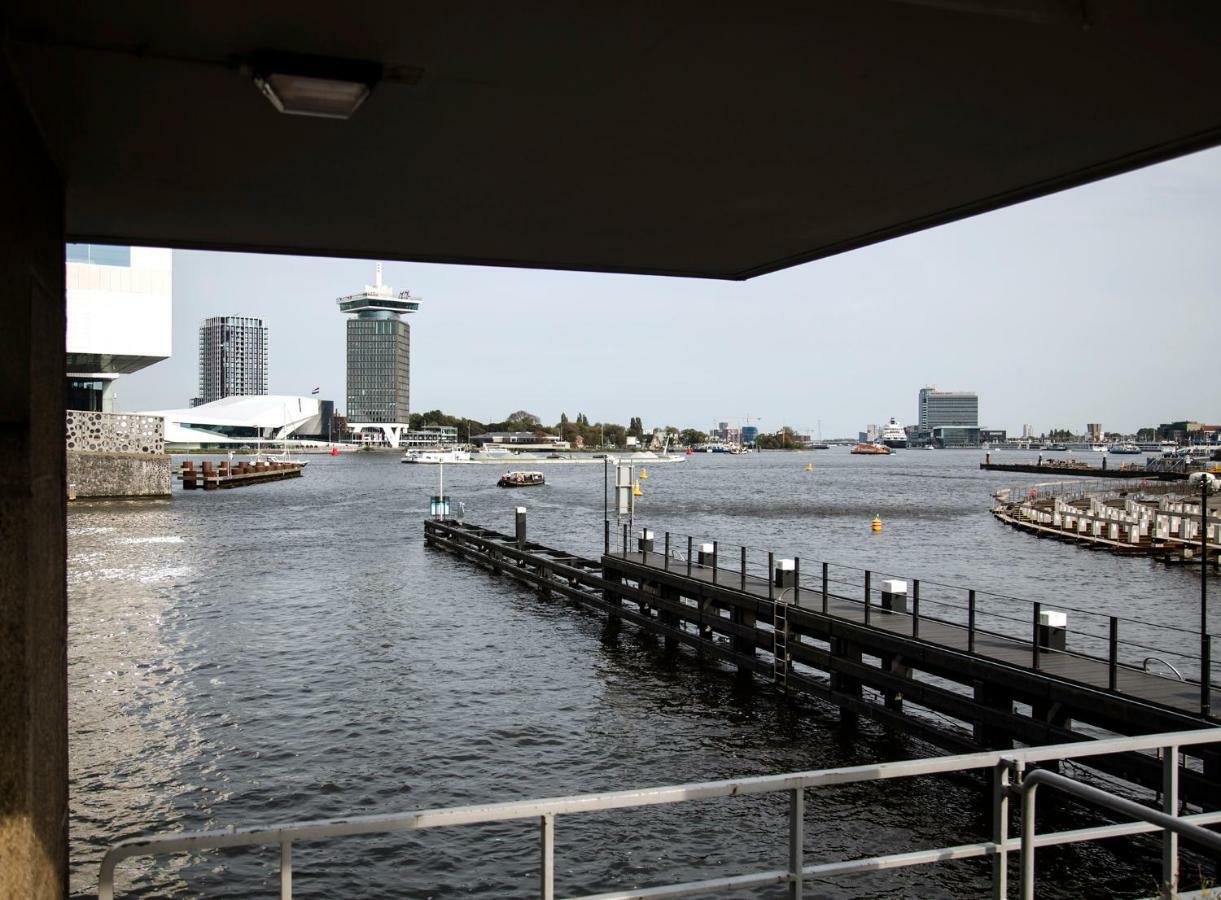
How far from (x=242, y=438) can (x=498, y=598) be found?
7238 inches

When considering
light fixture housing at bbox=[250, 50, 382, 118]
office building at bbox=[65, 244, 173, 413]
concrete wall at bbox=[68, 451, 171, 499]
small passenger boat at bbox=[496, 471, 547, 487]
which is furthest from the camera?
small passenger boat at bbox=[496, 471, 547, 487]

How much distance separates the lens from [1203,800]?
1002 centimetres

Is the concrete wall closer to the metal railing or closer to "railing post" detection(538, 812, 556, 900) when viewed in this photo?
the metal railing

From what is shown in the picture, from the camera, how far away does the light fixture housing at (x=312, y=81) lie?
386 cm

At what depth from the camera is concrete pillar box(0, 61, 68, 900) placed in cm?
401

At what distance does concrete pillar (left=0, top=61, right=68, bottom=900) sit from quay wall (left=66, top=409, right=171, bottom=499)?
228ft

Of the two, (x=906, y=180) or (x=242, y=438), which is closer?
(x=906, y=180)

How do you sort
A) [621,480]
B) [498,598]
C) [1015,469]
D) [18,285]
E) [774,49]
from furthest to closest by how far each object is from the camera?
1. [1015,469]
2. [498,598]
3. [621,480]
4. [18,285]
5. [774,49]

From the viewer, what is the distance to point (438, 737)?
16047 mm

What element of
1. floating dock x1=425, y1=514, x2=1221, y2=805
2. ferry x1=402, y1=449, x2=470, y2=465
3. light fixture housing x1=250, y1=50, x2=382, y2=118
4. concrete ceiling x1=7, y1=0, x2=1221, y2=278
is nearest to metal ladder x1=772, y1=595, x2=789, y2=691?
floating dock x1=425, y1=514, x2=1221, y2=805

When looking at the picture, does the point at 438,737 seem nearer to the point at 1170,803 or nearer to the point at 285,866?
the point at 1170,803

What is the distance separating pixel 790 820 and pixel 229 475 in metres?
102

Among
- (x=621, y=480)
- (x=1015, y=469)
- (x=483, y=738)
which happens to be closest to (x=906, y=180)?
(x=483, y=738)

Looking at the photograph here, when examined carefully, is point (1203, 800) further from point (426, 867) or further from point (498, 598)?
point (498, 598)
